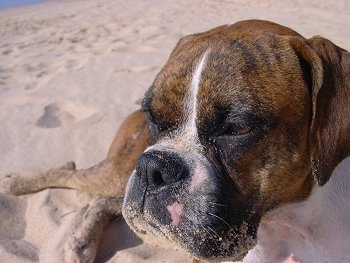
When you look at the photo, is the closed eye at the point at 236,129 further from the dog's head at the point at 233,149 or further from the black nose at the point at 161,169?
the black nose at the point at 161,169

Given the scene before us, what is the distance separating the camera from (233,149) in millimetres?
2404

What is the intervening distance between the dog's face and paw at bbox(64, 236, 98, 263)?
4.21 feet

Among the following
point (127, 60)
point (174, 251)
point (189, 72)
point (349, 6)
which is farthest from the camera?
point (349, 6)

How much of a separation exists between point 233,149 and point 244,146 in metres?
0.05

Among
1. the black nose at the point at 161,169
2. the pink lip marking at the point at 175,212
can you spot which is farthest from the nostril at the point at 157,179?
the pink lip marking at the point at 175,212

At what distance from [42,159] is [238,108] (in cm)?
311

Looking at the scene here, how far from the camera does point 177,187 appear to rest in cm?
231

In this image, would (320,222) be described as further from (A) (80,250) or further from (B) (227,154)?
(A) (80,250)

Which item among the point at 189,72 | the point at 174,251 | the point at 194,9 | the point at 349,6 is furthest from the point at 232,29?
the point at 194,9

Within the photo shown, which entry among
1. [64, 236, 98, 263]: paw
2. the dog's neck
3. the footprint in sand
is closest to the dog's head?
the dog's neck

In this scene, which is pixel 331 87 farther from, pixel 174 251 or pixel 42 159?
pixel 42 159

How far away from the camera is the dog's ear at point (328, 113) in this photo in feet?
7.93

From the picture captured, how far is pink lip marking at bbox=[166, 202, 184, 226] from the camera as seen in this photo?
7.50ft

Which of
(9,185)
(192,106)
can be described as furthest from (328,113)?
(9,185)
